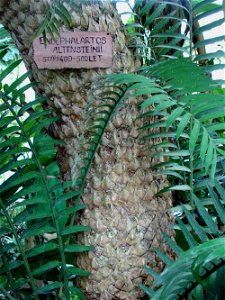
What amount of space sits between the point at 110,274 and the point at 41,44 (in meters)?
0.45

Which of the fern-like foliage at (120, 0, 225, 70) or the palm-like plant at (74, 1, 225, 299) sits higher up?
the fern-like foliage at (120, 0, 225, 70)

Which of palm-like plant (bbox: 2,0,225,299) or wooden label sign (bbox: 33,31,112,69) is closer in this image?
palm-like plant (bbox: 2,0,225,299)

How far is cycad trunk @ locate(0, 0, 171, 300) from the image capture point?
88 cm

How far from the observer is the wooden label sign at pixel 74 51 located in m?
0.86

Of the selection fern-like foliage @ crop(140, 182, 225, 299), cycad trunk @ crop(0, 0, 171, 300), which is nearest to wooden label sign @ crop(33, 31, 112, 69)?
cycad trunk @ crop(0, 0, 171, 300)

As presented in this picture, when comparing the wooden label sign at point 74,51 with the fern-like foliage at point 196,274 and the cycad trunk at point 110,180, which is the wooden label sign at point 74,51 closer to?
the cycad trunk at point 110,180

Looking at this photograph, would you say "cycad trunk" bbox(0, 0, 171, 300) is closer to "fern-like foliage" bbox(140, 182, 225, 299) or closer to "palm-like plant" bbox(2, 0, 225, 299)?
"palm-like plant" bbox(2, 0, 225, 299)

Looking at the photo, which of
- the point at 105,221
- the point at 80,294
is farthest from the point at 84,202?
the point at 80,294

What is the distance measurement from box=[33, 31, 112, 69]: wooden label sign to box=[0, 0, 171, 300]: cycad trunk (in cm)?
2

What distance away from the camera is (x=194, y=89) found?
0.76m

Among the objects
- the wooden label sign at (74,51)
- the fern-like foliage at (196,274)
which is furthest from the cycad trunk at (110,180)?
the fern-like foliage at (196,274)

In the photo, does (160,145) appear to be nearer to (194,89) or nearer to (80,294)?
(194,89)

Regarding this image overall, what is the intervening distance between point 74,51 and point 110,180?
249 mm

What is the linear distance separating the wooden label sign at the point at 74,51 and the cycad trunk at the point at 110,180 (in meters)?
0.02
